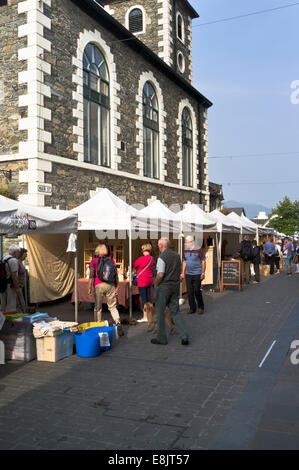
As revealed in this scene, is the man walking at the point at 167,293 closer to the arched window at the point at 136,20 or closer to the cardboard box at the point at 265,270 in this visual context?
the cardboard box at the point at 265,270

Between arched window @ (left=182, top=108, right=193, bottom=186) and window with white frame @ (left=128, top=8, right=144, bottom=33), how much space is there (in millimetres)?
4807

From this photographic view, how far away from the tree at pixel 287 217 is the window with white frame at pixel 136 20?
42.9 m

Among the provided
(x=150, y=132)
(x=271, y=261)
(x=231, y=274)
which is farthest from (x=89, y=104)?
(x=271, y=261)

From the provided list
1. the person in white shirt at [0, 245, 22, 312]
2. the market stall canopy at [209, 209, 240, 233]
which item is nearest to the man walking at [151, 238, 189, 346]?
the person in white shirt at [0, 245, 22, 312]

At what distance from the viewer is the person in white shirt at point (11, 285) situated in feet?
23.7

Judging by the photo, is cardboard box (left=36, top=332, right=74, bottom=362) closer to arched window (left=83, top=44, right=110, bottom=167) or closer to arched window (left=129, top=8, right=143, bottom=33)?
arched window (left=83, top=44, right=110, bottom=167)

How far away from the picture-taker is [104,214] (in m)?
9.92

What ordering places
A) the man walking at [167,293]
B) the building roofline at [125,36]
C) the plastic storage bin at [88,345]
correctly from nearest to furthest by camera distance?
1. the plastic storage bin at [88,345]
2. the man walking at [167,293]
3. the building roofline at [125,36]

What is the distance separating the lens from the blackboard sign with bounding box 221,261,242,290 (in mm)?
13812

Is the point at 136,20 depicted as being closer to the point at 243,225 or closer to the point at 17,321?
the point at 243,225

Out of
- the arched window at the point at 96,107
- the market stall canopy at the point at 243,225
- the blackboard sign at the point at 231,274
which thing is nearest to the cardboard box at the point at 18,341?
the arched window at the point at 96,107

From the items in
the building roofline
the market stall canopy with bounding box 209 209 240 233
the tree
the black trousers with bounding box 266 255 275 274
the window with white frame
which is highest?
the window with white frame

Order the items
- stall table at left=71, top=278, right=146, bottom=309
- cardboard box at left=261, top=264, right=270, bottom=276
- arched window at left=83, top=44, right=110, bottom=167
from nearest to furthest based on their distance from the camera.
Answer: stall table at left=71, top=278, right=146, bottom=309 → arched window at left=83, top=44, right=110, bottom=167 → cardboard box at left=261, top=264, right=270, bottom=276

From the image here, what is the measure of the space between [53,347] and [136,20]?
775 inches
